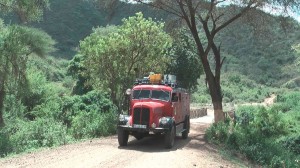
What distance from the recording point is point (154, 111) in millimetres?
15680

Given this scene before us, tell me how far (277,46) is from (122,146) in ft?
255

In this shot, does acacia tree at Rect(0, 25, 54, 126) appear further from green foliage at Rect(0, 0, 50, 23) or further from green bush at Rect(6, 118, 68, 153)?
green bush at Rect(6, 118, 68, 153)

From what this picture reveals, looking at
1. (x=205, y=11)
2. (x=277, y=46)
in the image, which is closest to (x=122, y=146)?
(x=205, y=11)

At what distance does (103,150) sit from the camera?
49.5 feet

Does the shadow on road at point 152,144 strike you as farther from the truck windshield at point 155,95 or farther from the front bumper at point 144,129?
the truck windshield at point 155,95

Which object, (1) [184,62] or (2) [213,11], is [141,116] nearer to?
(2) [213,11]

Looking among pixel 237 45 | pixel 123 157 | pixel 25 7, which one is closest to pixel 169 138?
pixel 123 157

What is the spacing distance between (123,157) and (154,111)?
2601 millimetres

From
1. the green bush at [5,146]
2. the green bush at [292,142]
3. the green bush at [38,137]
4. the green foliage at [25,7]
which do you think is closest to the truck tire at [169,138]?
the green bush at [38,137]

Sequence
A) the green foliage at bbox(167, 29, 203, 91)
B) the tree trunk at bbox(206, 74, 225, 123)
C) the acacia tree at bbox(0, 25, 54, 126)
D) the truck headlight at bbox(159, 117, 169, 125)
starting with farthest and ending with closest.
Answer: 1. the green foliage at bbox(167, 29, 203, 91)
2. the acacia tree at bbox(0, 25, 54, 126)
3. the tree trunk at bbox(206, 74, 225, 123)
4. the truck headlight at bbox(159, 117, 169, 125)

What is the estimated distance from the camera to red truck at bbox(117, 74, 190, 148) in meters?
15.6

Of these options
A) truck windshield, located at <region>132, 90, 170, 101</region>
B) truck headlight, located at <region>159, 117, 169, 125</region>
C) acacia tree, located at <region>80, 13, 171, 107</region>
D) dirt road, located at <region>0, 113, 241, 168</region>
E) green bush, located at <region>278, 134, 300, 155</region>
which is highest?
acacia tree, located at <region>80, 13, 171, 107</region>

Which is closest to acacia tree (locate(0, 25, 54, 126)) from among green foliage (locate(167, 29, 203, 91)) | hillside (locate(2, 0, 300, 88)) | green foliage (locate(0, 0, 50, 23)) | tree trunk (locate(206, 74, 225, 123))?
green foliage (locate(0, 0, 50, 23))

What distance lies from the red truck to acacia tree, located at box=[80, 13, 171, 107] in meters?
6.57
